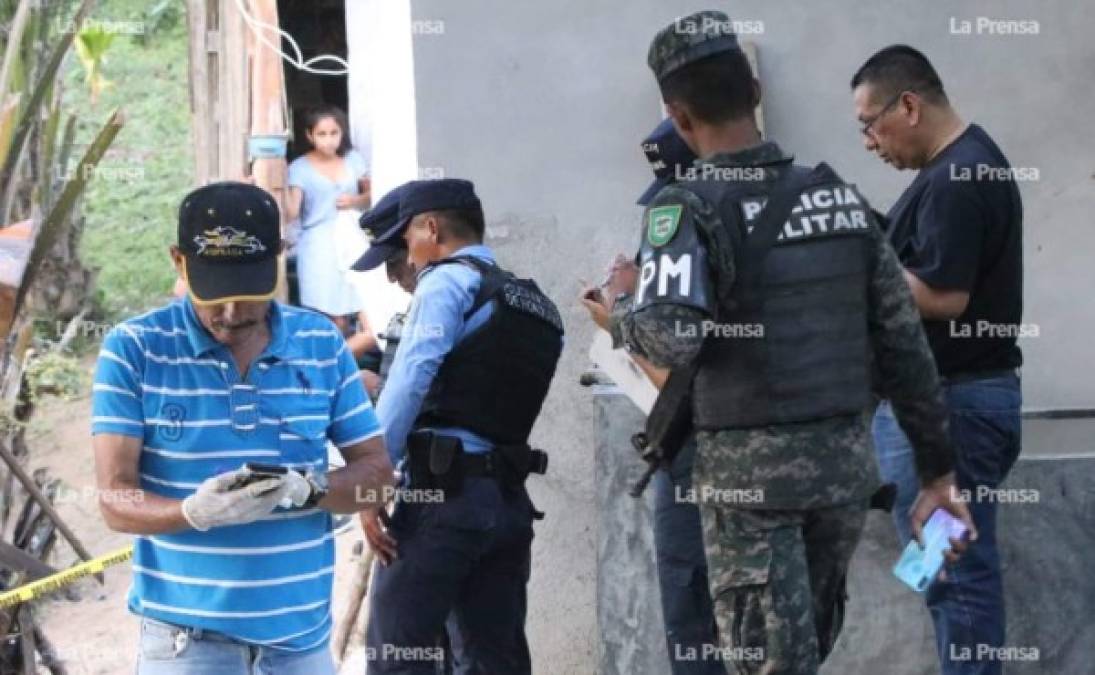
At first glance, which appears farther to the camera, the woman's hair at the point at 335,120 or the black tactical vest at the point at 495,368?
the woman's hair at the point at 335,120

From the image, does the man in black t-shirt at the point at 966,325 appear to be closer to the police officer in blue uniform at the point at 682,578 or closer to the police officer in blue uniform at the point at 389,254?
the police officer in blue uniform at the point at 682,578

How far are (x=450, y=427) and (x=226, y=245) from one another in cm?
142

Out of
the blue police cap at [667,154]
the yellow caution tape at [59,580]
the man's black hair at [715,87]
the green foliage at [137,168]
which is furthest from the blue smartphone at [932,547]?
the green foliage at [137,168]

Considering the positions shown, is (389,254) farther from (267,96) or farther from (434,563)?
(267,96)

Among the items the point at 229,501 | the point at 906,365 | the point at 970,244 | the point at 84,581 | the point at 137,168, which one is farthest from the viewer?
the point at 137,168

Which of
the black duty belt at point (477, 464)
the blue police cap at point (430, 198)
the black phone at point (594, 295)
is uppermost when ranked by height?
the blue police cap at point (430, 198)

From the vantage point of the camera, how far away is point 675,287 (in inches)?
143

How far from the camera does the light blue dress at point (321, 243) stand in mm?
9523

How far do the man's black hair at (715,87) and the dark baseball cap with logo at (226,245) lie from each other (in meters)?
1.03

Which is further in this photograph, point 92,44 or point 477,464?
point 92,44

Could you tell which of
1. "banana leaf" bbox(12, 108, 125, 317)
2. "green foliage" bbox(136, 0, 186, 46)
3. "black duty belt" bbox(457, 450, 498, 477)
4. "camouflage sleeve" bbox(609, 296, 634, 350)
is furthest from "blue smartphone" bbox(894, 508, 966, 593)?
"green foliage" bbox(136, 0, 186, 46)

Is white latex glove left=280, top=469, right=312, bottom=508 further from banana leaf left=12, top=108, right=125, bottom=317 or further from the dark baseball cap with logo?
banana leaf left=12, top=108, right=125, bottom=317

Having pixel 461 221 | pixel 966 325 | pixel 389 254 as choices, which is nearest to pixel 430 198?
pixel 461 221

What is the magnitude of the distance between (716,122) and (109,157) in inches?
503
